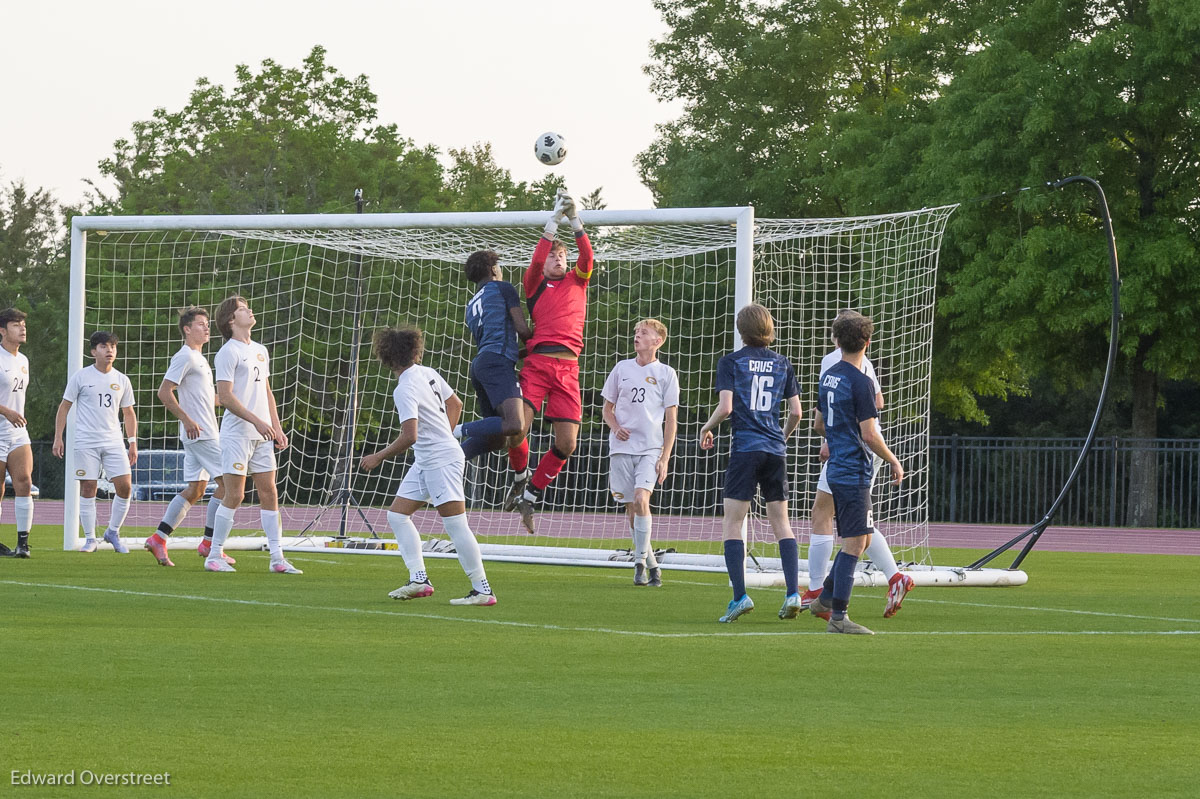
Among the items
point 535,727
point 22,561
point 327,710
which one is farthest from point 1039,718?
point 22,561

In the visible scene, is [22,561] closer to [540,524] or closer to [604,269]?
[540,524]

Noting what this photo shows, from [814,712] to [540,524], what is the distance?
18.6 metres

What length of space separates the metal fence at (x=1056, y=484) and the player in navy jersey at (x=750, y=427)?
2230cm

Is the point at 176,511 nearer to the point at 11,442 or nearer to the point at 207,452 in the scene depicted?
the point at 207,452

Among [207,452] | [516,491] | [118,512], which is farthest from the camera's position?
[118,512]

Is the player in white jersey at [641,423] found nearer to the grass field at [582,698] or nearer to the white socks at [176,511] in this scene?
the grass field at [582,698]

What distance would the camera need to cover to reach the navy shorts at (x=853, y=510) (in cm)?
919

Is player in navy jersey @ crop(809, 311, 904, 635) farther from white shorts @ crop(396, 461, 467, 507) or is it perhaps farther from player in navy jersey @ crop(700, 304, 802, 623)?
white shorts @ crop(396, 461, 467, 507)

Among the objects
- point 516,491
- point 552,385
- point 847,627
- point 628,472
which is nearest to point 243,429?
point 516,491

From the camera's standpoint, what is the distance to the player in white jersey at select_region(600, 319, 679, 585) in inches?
520

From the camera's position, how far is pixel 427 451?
34.1ft

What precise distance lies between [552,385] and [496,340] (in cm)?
125

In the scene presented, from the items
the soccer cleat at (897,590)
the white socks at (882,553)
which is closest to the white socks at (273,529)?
the white socks at (882,553)

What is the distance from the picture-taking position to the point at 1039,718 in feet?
20.1
